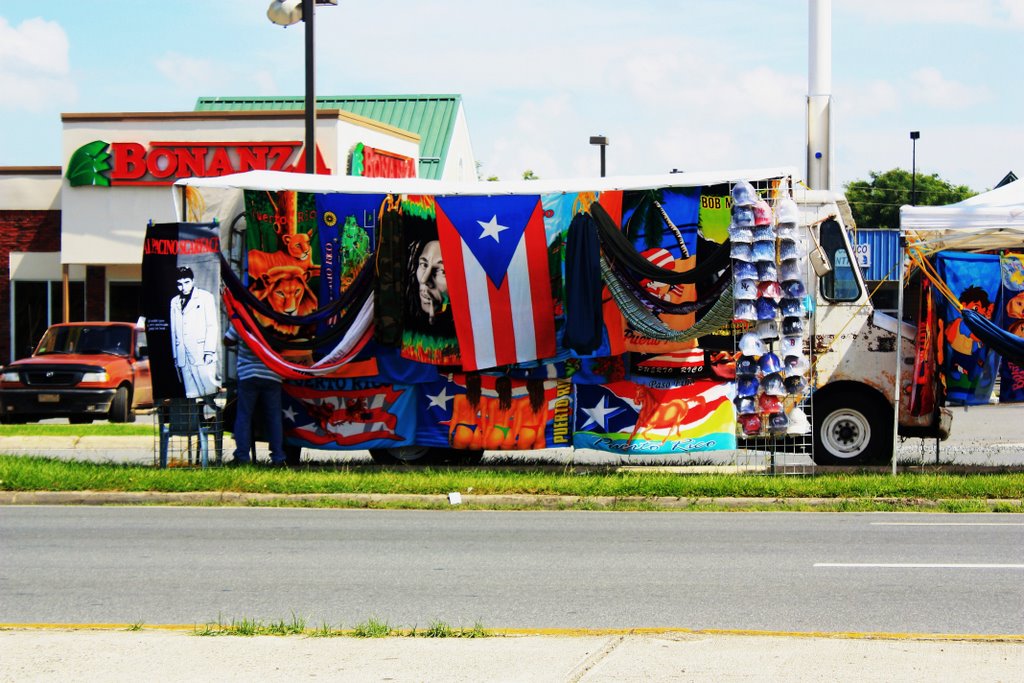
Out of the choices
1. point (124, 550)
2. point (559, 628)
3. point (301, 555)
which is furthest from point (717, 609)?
point (124, 550)

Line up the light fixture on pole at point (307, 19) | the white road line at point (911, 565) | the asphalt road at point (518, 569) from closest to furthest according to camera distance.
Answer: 1. the asphalt road at point (518, 569)
2. the white road line at point (911, 565)
3. the light fixture on pole at point (307, 19)

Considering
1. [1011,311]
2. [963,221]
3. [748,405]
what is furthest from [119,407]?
[1011,311]

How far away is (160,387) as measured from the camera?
14.2 metres

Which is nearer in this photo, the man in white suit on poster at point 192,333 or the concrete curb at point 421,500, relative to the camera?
the concrete curb at point 421,500

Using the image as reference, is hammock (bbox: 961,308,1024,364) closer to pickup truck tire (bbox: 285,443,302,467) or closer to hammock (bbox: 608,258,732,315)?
hammock (bbox: 608,258,732,315)

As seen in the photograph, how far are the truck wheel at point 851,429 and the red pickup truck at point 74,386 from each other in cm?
1227

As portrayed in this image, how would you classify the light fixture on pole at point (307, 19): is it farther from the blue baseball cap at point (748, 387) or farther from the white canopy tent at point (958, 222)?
the white canopy tent at point (958, 222)

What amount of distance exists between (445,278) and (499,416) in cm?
162

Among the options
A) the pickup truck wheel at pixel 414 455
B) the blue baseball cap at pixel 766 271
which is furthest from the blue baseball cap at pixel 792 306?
the pickup truck wheel at pixel 414 455

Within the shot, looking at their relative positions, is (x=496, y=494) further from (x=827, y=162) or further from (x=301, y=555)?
(x=827, y=162)

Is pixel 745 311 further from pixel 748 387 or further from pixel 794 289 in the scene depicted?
pixel 748 387

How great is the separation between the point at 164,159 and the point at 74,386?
384 inches

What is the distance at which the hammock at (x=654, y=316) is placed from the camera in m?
13.5

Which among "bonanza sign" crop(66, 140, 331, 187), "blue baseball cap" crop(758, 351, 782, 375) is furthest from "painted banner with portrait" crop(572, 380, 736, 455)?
"bonanza sign" crop(66, 140, 331, 187)
